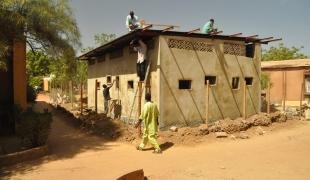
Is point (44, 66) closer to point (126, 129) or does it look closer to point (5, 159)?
point (126, 129)

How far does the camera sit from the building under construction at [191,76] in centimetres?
1184

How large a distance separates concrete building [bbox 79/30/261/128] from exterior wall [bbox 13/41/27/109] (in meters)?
3.80

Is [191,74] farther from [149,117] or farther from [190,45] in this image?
[149,117]

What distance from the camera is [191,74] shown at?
40.8 ft

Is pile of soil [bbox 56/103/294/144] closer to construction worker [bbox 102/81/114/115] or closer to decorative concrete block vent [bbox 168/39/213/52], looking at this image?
construction worker [bbox 102/81/114/115]

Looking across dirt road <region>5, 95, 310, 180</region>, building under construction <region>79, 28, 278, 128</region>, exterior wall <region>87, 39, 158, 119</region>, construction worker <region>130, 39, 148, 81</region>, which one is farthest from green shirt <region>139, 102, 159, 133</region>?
construction worker <region>130, 39, 148, 81</region>

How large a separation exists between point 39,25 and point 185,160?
6.16 m

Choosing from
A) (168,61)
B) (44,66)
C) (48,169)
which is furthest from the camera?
(44,66)

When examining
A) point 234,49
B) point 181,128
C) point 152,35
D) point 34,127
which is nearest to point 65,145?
point 34,127

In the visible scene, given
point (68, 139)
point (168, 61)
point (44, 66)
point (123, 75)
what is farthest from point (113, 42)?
point (44, 66)

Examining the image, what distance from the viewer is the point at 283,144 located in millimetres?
10750

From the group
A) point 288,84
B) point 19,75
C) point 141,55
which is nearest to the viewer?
point 19,75

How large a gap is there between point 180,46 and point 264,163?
5.53 m

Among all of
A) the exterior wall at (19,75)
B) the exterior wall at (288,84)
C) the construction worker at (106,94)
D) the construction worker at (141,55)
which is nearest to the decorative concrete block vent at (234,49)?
the construction worker at (141,55)
